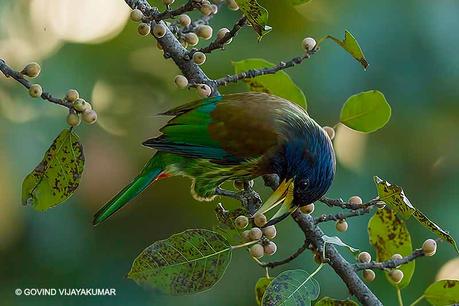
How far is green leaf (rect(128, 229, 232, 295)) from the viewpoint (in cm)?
204

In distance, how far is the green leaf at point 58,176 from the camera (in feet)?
7.07

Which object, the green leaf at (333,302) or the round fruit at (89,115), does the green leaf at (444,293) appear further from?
the round fruit at (89,115)

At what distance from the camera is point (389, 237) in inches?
94.7

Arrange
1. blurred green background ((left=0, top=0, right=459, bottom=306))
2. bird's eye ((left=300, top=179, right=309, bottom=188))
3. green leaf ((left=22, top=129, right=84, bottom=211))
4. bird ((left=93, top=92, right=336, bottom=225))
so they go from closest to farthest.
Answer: green leaf ((left=22, top=129, right=84, bottom=211))
bird's eye ((left=300, top=179, right=309, bottom=188))
bird ((left=93, top=92, right=336, bottom=225))
blurred green background ((left=0, top=0, right=459, bottom=306))

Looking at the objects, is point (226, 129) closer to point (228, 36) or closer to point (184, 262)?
point (228, 36)

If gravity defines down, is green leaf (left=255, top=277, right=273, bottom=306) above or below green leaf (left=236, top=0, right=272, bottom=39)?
below

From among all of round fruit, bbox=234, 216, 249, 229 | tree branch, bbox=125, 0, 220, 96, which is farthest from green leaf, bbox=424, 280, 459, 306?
tree branch, bbox=125, 0, 220, 96

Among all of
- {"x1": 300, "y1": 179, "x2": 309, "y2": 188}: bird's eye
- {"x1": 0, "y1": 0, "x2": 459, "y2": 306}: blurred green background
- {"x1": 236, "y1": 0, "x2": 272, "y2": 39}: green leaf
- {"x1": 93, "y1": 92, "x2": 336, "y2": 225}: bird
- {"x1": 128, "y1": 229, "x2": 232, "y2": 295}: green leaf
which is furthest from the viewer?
{"x1": 0, "y1": 0, "x2": 459, "y2": 306}: blurred green background

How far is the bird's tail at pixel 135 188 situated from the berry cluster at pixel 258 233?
36cm

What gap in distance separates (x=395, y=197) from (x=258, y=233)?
12.6 inches

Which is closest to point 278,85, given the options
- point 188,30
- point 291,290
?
point 188,30

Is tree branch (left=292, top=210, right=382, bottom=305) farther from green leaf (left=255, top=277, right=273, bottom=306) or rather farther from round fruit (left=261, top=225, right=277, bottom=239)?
green leaf (left=255, top=277, right=273, bottom=306)

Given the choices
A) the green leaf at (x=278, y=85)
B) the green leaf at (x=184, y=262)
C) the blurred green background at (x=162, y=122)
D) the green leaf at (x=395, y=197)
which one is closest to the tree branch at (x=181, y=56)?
the green leaf at (x=278, y=85)

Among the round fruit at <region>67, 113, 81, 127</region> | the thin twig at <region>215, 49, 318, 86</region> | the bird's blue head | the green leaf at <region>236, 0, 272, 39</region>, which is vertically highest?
the green leaf at <region>236, 0, 272, 39</region>
